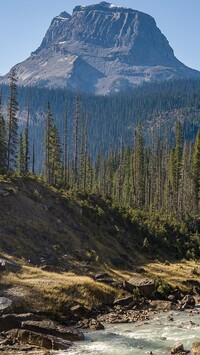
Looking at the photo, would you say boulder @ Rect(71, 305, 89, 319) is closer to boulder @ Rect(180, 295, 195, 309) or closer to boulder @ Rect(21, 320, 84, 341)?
boulder @ Rect(21, 320, 84, 341)

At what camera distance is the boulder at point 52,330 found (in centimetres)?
2766

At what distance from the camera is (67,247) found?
49344mm

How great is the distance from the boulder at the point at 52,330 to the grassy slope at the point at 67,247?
3877mm

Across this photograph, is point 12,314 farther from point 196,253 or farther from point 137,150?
point 137,150

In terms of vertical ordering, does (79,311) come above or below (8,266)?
below

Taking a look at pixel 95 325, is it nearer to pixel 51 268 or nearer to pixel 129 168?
pixel 51 268

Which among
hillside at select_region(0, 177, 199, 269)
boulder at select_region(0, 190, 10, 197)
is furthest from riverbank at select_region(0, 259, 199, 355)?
boulder at select_region(0, 190, 10, 197)

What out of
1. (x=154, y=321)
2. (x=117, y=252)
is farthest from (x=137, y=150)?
(x=154, y=321)

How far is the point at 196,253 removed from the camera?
64.4m

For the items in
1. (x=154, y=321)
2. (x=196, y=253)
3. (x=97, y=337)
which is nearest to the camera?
(x=97, y=337)

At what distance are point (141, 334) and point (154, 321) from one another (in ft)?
12.7

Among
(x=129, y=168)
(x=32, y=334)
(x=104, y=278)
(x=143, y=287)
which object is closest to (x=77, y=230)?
(x=104, y=278)

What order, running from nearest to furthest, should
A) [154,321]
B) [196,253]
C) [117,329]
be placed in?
[117,329] → [154,321] → [196,253]

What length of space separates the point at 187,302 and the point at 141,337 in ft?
38.6
